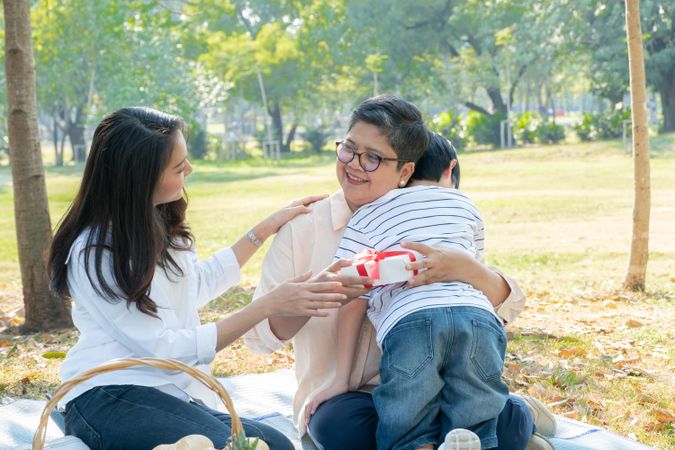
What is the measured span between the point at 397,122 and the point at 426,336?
73cm

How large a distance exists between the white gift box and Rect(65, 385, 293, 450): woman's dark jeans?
0.65m

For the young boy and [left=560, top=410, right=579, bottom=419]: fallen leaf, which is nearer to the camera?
the young boy

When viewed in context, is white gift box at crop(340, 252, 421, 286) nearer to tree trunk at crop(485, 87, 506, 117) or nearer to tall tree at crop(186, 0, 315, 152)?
tall tree at crop(186, 0, 315, 152)

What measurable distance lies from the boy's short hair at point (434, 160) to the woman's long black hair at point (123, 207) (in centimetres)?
86

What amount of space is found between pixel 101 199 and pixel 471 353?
1250 millimetres

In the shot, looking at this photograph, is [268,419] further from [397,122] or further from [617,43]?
[617,43]

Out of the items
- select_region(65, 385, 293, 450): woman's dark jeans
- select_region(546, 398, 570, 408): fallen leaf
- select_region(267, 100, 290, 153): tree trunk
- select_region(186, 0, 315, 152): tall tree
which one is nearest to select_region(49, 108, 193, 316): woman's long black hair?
select_region(65, 385, 293, 450): woman's dark jeans

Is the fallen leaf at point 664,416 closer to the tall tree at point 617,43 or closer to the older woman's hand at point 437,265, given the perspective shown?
the older woman's hand at point 437,265

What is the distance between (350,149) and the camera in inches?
120

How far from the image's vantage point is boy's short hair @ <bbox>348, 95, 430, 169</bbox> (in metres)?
3.01

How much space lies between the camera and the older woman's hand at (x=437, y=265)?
284cm

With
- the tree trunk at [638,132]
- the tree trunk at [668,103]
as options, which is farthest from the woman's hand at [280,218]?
the tree trunk at [668,103]

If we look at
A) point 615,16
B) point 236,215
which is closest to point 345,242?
point 236,215

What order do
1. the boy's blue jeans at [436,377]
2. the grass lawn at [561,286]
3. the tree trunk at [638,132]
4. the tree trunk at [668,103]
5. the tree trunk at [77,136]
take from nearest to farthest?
the boy's blue jeans at [436,377], the grass lawn at [561,286], the tree trunk at [638,132], the tree trunk at [668,103], the tree trunk at [77,136]
